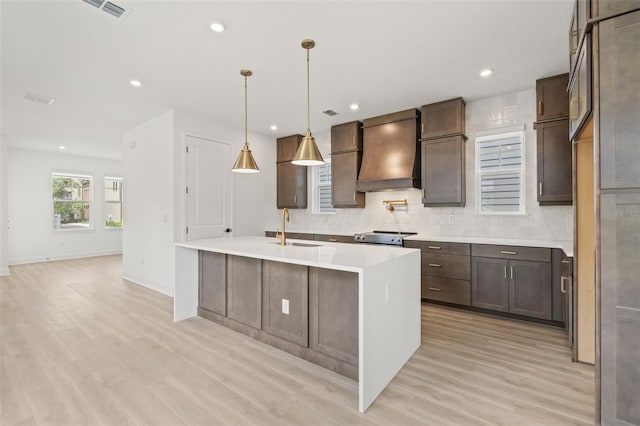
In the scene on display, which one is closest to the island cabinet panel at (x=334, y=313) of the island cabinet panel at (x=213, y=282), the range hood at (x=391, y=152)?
the island cabinet panel at (x=213, y=282)

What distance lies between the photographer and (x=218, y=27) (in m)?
2.42

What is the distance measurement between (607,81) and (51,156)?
9995 millimetres

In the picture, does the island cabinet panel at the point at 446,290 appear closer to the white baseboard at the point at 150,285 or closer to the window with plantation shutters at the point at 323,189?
the window with plantation shutters at the point at 323,189

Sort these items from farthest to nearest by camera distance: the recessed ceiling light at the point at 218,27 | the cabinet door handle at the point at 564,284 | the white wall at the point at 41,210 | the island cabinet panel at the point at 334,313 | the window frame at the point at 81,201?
the window frame at the point at 81,201
the white wall at the point at 41,210
the cabinet door handle at the point at 564,284
the recessed ceiling light at the point at 218,27
the island cabinet panel at the point at 334,313

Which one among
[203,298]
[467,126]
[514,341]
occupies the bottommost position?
[514,341]

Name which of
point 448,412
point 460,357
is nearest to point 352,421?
point 448,412

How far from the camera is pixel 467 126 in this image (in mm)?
4121

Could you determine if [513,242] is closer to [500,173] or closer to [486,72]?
[500,173]

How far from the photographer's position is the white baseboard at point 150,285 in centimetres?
451

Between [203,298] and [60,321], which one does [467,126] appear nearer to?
[203,298]

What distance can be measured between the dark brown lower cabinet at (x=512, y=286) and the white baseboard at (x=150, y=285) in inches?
166

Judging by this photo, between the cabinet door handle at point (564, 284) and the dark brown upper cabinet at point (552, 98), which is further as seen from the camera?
the dark brown upper cabinet at point (552, 98)

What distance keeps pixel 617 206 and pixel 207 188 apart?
4611 millimetres

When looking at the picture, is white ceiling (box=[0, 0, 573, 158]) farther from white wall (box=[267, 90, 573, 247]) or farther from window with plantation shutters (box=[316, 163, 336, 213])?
window with plantation shutters (box=[316, 163, 336, 213])
